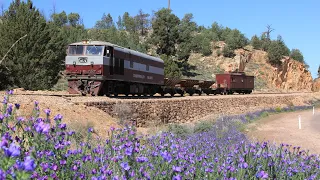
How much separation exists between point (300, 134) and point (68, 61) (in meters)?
12.6

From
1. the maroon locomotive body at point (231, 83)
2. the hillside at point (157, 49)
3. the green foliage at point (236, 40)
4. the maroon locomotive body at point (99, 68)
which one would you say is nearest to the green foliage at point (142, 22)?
the hillside at point (157, 49)

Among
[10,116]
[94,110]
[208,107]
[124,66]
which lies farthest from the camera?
[208,107]

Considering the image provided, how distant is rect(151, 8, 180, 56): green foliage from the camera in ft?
193

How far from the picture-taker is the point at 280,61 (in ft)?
242

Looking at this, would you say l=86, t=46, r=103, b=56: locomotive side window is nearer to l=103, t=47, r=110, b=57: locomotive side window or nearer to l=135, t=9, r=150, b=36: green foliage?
l=103, t=47, r=110, b=57: locomotive side window

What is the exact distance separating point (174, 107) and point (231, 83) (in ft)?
65.2

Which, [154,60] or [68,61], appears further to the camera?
[154,60]

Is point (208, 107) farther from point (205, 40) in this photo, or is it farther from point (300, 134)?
point (205, 40)

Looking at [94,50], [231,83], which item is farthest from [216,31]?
[94,50]

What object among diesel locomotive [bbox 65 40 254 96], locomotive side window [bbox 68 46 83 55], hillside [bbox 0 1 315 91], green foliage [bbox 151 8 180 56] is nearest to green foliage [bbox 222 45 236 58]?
hillside [bbox 0 1 315 91]

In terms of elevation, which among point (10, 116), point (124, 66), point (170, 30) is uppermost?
point (170, 30)

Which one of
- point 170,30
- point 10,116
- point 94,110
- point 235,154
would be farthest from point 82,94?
point 170,30

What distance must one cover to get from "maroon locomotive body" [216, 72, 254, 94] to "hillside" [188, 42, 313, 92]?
15.6 m

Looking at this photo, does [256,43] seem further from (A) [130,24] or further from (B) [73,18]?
(B) [73,18]
